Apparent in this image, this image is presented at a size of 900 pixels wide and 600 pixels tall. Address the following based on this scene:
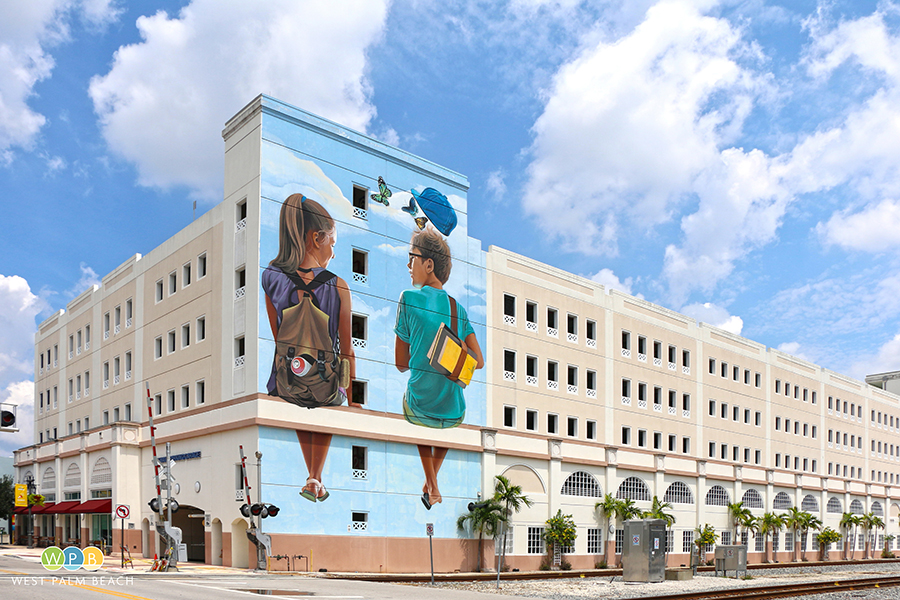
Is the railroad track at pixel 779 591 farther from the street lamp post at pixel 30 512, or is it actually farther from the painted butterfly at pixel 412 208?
the street lamp post at pixel 30 512

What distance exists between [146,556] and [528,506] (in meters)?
21.6

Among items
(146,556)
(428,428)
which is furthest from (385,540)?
(146,556)

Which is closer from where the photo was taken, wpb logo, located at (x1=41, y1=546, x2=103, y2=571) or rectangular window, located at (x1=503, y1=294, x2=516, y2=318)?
wpb logo, located at (x1=41, y1=546, x2=103, y2=571)

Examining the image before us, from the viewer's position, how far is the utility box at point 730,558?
1710 inches

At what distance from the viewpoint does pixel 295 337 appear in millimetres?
41188

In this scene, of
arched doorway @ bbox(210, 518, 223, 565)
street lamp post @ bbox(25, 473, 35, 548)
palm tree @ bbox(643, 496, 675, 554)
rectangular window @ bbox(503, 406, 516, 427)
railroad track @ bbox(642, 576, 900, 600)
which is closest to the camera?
railroad track @ bbox(642, 576, 900, 600)

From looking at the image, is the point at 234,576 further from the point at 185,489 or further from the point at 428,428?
the point at 428,428

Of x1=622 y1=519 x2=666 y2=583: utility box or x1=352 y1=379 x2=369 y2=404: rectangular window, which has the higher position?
x1=352 y1=379 x2=369 y2=404: rectangular window

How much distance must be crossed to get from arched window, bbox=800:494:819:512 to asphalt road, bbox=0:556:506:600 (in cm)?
5752

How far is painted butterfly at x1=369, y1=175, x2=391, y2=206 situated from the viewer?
150 feet

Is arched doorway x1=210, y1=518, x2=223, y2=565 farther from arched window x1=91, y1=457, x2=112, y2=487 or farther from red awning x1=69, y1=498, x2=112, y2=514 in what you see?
arched window x1=91, y1=457, x2=112, y2=487

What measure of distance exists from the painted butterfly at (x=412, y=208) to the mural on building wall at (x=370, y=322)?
0.07 m

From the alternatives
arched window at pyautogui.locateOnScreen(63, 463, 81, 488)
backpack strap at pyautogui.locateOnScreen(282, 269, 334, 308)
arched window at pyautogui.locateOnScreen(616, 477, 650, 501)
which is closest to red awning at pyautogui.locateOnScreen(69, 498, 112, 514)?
arched window at pyautogui.locateOnScreen(63, 463, 81, 488)

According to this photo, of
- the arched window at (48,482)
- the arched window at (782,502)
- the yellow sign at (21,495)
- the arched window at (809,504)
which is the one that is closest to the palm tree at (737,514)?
the arched window at (782,502)
